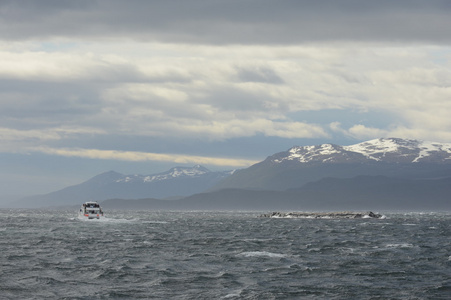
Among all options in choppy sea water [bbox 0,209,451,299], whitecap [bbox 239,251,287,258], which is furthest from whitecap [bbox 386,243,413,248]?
whitecap [bbox 239,251,287,258]

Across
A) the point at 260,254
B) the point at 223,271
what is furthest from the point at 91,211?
the point at 223,271

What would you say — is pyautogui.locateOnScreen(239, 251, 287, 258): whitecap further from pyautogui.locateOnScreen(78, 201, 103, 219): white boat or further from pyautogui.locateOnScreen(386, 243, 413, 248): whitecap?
pyautogui.locateOnScreen(78, 201, 103, 219): white boat

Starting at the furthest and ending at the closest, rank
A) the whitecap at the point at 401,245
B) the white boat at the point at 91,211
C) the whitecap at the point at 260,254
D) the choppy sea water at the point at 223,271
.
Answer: the white boat at the point at 91,211
the whitecap at the point at 401,245
the whitecap at the point at 260,254
the choppy sea water at the point at 223,271

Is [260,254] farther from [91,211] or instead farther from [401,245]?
[91,211]

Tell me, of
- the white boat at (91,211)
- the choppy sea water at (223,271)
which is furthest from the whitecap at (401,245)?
the white boat at (91,211)

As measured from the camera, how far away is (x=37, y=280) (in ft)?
168

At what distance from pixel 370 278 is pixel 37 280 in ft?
86.0

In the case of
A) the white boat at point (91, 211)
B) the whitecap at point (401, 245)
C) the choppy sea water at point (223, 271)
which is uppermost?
the white boat at point (91, 211)

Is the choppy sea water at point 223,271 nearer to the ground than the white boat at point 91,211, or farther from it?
nearer to the ground

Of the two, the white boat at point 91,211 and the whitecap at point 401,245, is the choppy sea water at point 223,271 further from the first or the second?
the white boat at point 91,211

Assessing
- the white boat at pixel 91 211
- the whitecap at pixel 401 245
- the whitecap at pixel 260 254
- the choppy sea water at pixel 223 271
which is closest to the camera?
the choppy sea water at pixel 223 271

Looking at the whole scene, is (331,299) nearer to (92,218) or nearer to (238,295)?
(238,295)

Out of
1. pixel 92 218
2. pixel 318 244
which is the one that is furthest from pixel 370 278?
pixel 92 218

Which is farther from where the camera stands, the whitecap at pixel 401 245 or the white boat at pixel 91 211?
the white boat at pixel 91 211
